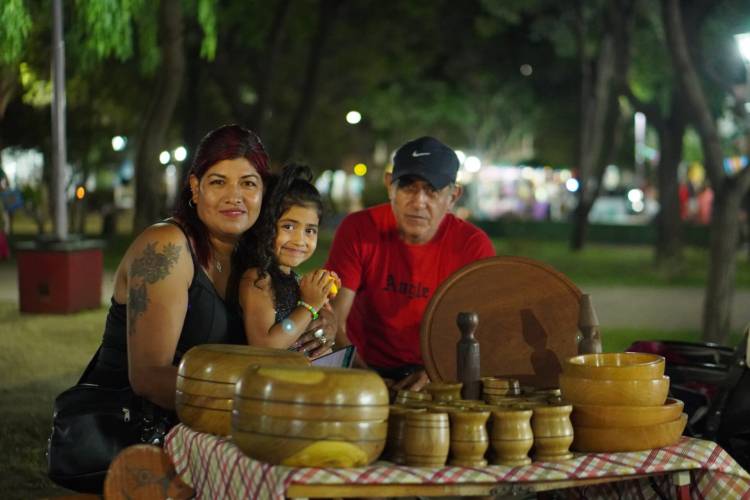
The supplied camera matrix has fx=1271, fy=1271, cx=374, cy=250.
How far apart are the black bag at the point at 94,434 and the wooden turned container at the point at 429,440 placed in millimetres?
1234

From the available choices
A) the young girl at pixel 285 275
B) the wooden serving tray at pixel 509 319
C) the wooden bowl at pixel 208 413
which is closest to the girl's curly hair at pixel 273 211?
the young girl at pixel 285 275

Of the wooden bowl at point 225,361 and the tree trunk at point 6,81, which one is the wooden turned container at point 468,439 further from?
the tree trunk at point 6,81

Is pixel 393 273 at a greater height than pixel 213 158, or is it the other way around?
pixel 213 158

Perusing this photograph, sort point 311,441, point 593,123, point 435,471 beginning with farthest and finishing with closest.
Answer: point 593,123 < point 435,471 < point 311,441

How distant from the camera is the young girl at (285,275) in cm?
456

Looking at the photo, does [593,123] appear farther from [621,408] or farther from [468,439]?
[468,439]

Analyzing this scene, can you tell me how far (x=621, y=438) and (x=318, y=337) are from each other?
1437 mm

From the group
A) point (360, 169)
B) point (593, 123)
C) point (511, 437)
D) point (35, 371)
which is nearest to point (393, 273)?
point (511, 437)

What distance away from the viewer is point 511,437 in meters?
3.63

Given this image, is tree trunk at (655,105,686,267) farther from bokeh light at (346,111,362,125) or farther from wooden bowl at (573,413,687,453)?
bokeh light at (346,111,362,125)

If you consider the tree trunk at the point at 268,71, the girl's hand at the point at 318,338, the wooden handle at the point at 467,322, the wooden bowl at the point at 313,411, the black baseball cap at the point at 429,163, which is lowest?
the wooden bowl at the point at 313,411

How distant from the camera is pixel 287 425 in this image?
3.45m

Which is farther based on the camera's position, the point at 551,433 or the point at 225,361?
the point at 225,361

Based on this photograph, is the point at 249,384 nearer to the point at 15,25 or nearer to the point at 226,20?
the point at 15,25
